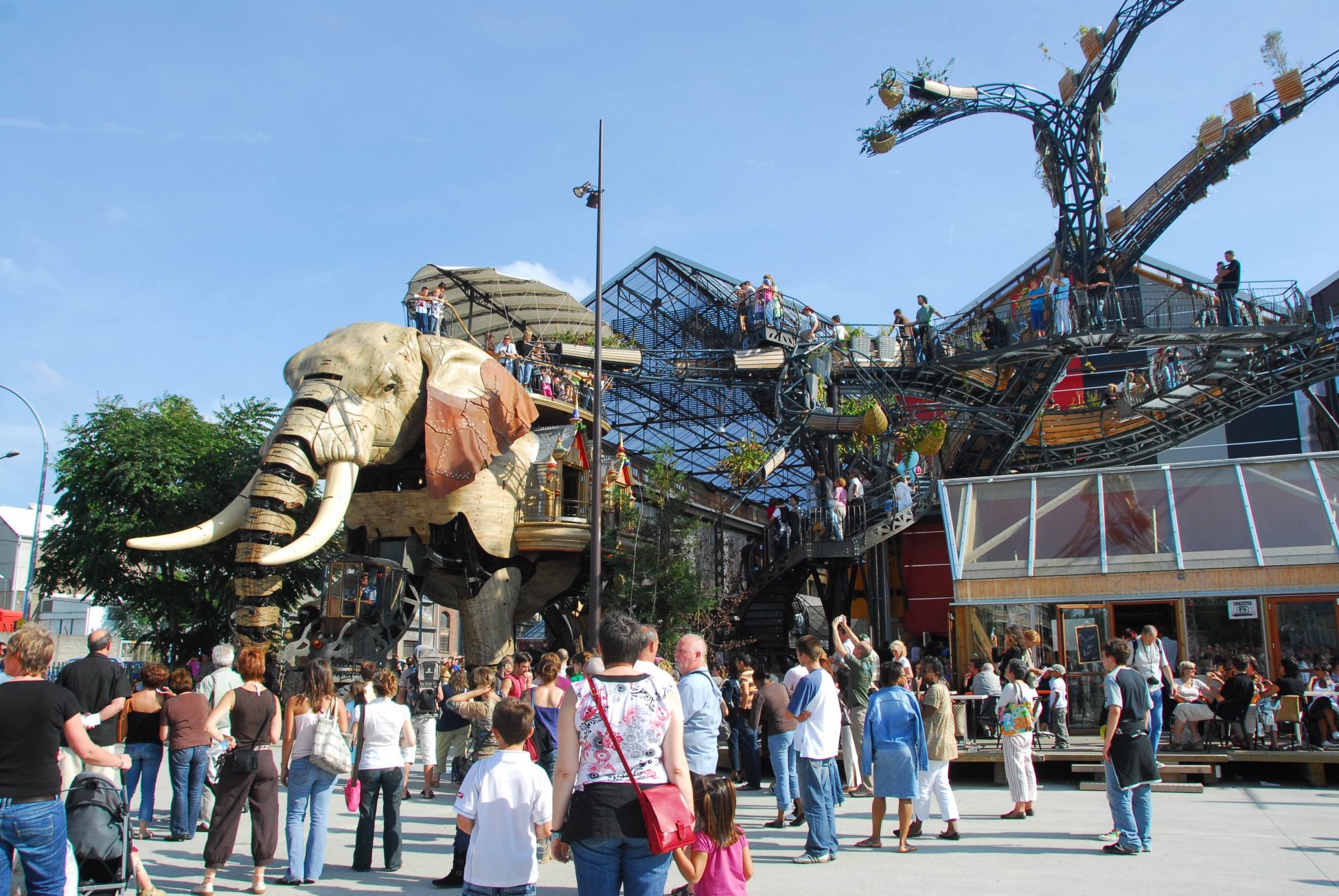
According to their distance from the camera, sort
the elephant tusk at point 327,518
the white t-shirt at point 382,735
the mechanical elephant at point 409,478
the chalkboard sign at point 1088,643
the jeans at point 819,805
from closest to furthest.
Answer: the white t-shirt at point 382,735 < the jeans at point 819,805 < the elephant tusk at point 327,518 < the mechanical elephant at point 409,478 < the chalkboard sign at point 1088,643

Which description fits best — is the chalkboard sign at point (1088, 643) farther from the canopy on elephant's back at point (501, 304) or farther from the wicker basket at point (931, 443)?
the canopy on elephant's back at point (501, 304)

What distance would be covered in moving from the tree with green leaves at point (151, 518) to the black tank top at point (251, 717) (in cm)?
1612

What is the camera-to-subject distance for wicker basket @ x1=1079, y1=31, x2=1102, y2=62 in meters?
22.6

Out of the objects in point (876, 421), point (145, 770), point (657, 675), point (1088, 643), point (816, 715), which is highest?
point (876, 421)

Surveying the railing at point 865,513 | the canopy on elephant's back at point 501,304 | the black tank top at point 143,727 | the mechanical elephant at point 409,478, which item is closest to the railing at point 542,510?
the mechanical elephant at point 409,478

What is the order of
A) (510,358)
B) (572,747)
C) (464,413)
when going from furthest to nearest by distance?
(510,358) → (464,413) → (572,747)

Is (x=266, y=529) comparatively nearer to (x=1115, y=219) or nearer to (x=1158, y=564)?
(x=1158, y=564)

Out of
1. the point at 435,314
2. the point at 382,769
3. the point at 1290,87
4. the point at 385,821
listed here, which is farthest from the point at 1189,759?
the point at 1290,87

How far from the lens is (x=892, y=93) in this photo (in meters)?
24.1

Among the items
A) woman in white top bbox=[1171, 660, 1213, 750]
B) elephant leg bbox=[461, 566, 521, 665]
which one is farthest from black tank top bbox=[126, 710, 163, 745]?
woman in white top bbox=[1171, 660, 1213, 750]

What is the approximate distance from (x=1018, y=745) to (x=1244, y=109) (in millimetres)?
18176

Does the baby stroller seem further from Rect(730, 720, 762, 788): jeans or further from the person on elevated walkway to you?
the person on elevated walkway

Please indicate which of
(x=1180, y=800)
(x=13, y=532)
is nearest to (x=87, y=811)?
(x=1180, y=800)

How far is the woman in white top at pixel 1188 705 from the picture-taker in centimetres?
1231
